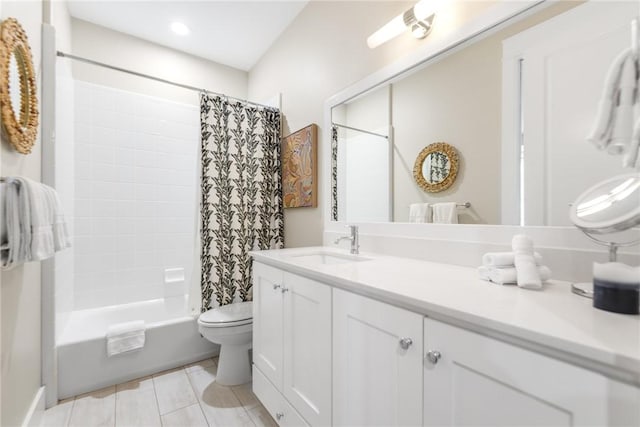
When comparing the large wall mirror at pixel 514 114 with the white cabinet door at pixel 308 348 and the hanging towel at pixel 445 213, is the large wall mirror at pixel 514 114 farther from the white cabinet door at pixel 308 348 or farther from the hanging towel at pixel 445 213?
the white cabinet door at pixel 308 348

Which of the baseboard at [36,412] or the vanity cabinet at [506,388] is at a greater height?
the vanity cabinet at [506,388]

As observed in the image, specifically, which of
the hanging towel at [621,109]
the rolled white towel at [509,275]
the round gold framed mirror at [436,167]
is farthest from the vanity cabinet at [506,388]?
the round gold framed mirror at [436,167]

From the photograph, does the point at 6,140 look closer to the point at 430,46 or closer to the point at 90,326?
the point at 90,326

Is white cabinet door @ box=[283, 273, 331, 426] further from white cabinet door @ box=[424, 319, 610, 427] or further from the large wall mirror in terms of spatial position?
the large wall mirror

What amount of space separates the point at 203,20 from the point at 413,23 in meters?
1.83

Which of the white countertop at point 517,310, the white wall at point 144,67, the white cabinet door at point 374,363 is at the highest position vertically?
the white wall at point 144,67

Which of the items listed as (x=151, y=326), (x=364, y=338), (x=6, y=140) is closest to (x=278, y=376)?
(x=364, y=338)

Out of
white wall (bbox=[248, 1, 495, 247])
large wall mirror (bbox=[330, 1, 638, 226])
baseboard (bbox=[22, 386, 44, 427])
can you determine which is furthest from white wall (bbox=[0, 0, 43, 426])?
large wall mirror (bbox=[330, 1, 638, 226])

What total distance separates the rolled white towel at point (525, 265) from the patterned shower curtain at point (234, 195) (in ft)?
5.60

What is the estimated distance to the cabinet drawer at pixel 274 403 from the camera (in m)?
1.25

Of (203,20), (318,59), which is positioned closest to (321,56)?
(318,59)

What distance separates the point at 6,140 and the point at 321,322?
1.38 m

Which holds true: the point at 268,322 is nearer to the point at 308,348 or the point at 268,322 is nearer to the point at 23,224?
the point at 308,348

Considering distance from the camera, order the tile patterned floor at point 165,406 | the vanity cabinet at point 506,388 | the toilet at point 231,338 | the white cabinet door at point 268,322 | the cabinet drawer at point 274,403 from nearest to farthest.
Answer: the vanity cabinet at point 506,388, the cabinet drawer at point 274,403, the white cabinet door at point 268,322, the tile patterned floor at point 165,406, the toilet at point 231,338
